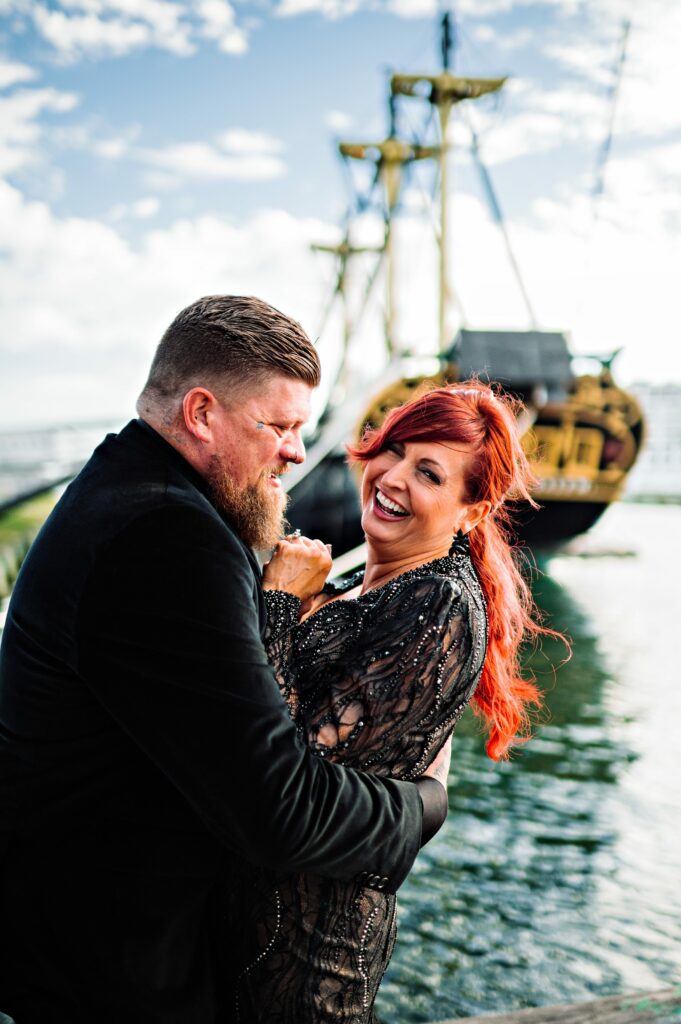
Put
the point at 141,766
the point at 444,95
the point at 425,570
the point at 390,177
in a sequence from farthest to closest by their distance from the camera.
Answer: the point at 390,177 < the point at 444,95 < the point at 425,570 < the point at 141,766

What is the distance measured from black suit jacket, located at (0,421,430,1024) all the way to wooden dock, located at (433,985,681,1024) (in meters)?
0.87

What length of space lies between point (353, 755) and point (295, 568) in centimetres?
54

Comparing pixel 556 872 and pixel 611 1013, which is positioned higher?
pixel 611 1013

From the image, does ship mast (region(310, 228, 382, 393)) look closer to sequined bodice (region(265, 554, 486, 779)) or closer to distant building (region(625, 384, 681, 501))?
sequined bodice (region(265, 554, 486, 779))

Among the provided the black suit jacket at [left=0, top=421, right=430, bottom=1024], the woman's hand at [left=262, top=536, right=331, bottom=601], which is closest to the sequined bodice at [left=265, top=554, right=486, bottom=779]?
the black suit jacket at [left=0, top=421, right=430, bottom=1024]

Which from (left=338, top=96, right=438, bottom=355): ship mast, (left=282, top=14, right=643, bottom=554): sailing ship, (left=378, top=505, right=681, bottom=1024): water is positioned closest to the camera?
(left=378, top=505, right=681, bottom=1024): water

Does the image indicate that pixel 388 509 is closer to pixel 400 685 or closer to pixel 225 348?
pixel 400 685

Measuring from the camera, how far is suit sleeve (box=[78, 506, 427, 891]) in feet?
4.39

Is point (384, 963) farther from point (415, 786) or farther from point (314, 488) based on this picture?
point (314, 488)

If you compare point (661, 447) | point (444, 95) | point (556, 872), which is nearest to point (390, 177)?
point (444, 95)

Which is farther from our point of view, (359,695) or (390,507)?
(390,507)

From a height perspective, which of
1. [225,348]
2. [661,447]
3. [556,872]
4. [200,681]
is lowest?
[556,872]

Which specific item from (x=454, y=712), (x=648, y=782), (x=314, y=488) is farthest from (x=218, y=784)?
(x=314, y=488)

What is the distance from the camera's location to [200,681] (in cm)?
133
